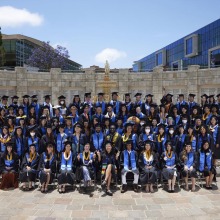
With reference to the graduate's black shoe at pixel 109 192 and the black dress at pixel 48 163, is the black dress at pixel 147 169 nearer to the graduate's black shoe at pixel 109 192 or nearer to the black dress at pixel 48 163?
the graduate's black shoe at pixel 109 192

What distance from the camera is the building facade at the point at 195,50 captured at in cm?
4250

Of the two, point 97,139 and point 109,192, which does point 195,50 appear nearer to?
point 97,139

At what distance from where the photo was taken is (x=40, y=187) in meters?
7.00

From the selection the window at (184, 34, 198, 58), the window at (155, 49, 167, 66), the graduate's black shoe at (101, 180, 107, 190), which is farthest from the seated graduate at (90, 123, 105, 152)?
the window at (155, 49, 167, 66)

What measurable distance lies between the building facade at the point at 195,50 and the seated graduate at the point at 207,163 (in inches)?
1154

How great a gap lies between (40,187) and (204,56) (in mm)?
43530

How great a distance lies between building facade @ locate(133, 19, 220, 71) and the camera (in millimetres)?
42500

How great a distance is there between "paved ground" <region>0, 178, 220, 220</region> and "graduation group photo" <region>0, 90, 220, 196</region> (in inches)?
11.6

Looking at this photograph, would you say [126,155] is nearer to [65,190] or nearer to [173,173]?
[173,173]

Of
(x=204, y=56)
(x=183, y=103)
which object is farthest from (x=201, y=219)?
(x=204, y=56)

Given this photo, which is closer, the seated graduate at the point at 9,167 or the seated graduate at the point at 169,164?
the seated graduate at the point at 169,164

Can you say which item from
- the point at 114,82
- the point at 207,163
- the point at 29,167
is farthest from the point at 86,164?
the point at 114,82

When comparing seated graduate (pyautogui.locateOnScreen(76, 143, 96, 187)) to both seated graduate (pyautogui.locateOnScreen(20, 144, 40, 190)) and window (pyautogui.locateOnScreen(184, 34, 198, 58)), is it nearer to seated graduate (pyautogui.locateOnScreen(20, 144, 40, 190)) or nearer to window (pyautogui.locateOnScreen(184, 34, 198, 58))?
seated graduate (pyautogui.locateOnScreen(20, 144, 40, 190))

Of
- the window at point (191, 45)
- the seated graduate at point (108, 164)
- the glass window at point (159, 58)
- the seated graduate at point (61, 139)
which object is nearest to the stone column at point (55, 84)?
the seated graduate at point (61, 139)
